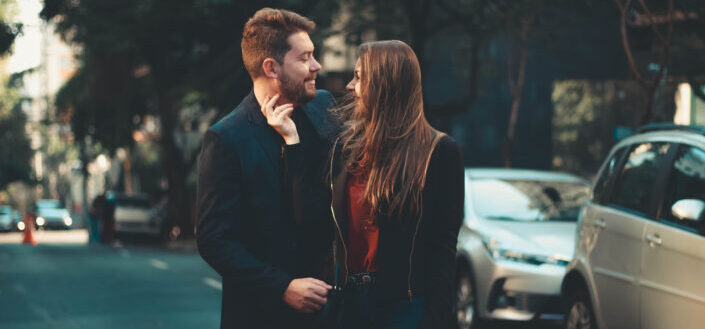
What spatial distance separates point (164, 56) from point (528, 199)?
19.6 metres

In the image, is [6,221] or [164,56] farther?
[6,221]

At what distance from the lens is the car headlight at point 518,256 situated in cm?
959

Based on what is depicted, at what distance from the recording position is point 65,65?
394 feet

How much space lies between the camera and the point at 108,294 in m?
14.1

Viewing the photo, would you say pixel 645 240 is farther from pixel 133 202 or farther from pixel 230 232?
pixel 133 202

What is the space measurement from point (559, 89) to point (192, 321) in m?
14.4

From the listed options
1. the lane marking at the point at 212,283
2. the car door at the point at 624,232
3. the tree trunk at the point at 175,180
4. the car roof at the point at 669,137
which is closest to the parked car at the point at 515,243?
the car door at the point at 624,232

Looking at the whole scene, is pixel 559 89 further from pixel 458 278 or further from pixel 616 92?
pixel 458 278


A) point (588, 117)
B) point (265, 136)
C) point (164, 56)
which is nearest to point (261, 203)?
point (265, 136)

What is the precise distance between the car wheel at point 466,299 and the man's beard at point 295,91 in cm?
683

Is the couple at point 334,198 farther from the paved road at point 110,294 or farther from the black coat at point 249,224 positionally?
the paved road at point 110,294

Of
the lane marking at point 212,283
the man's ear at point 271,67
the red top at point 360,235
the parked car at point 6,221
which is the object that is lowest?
the parked car at point 6,221

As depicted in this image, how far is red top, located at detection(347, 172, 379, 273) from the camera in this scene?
343 centimetres

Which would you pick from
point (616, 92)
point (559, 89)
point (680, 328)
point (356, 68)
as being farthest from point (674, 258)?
point (559, 89)
